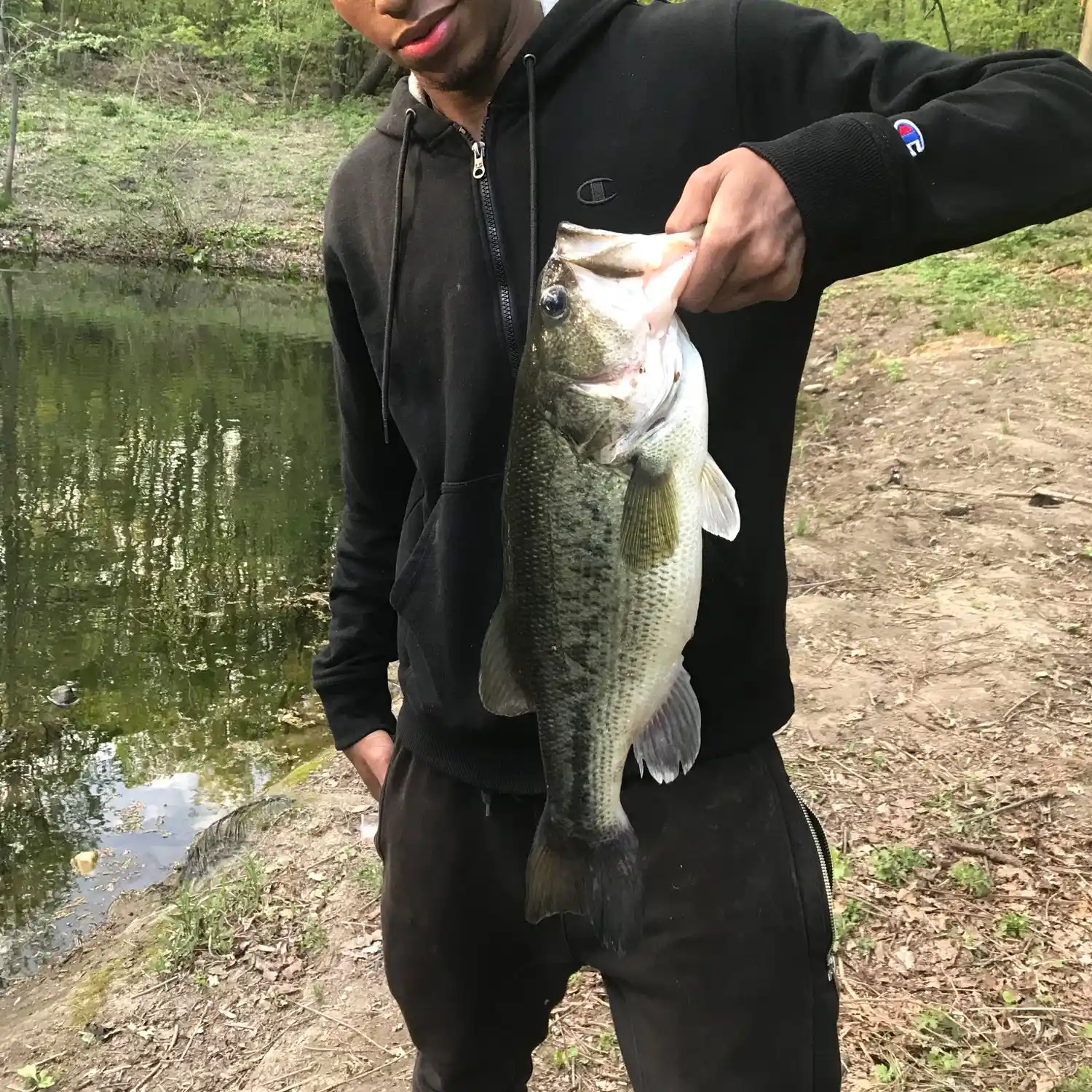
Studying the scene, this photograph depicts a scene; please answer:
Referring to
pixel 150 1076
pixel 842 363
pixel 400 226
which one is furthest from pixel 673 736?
pixel 842 363

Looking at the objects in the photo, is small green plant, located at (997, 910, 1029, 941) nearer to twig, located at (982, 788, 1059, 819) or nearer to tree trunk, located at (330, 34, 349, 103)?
twig, located at (982, 788, 1059, 819)

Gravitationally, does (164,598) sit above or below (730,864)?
below

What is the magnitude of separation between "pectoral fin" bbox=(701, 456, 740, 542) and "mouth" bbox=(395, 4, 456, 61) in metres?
0.98

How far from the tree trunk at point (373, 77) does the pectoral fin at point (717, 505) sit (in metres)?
39.0

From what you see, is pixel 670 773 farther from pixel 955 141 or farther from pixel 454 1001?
pixel 955 141

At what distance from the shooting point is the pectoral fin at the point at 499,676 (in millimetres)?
→ 1814

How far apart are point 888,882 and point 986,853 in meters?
0.43

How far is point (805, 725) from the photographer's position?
476cm

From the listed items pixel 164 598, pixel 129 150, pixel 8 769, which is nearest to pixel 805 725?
pixel 8 769

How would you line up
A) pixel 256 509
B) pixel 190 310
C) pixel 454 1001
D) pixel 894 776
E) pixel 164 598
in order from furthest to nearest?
pixel 190 310
pixel 256 509
pixel 164 598
pixel 894 776
pixel 454 1001

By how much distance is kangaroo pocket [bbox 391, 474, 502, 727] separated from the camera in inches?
79.8

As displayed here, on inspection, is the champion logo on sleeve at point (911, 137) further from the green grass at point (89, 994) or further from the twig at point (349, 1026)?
the green grass at point (89, 994)

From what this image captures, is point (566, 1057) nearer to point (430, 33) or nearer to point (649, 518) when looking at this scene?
point (649, 518)

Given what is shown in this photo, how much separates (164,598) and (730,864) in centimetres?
788
